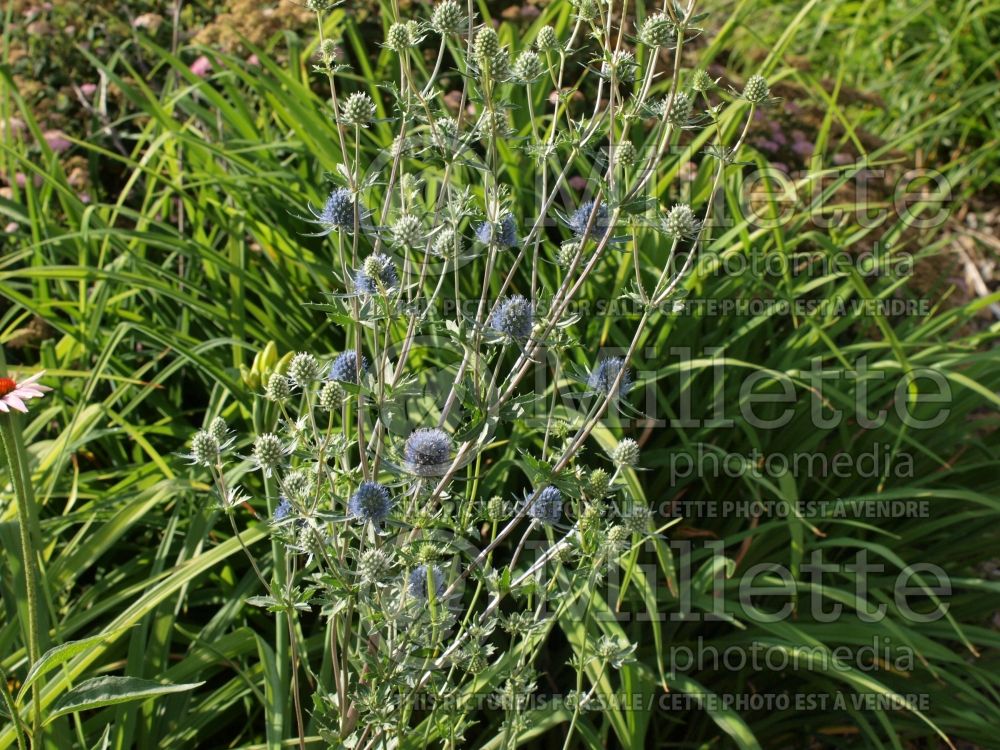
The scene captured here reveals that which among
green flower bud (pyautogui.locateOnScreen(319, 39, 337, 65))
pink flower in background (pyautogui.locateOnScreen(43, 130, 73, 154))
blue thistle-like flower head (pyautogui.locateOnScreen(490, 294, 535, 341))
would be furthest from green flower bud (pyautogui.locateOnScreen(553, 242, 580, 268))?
pink flower in background (pyautogui.locateOnScreen(43, 130, 73, 154))

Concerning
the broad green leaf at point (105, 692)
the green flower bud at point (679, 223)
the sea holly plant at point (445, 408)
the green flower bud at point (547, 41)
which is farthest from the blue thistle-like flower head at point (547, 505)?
the green flower bud at point (547, 41)

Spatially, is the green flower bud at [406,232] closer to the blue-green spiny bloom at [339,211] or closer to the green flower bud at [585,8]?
the blue-green spiny bloom at [339,211]

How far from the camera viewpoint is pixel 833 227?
130 inches

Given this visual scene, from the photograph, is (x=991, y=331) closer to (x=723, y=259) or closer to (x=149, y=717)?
(x=723, y=259)

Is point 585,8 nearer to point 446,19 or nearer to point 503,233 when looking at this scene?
point 446,19

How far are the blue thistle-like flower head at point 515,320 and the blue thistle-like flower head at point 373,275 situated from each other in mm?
185

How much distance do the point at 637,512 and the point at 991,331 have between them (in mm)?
1855

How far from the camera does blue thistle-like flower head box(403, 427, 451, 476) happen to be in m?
1.71

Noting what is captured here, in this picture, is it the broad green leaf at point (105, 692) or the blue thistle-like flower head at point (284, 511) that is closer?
the broad green leaf at point (105, 692)

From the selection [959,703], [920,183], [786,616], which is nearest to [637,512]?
[786,616]

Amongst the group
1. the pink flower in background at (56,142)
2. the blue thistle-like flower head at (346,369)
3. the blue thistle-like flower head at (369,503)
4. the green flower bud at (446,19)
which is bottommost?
the pink flower in background at (56,142)

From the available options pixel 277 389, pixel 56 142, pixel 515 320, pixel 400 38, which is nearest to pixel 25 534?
pixel 277 389

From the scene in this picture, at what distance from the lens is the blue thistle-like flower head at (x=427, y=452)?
1715mm

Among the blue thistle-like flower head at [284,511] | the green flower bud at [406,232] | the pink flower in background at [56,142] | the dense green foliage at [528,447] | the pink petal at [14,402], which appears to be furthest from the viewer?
the pink flower in background at [56,142]
